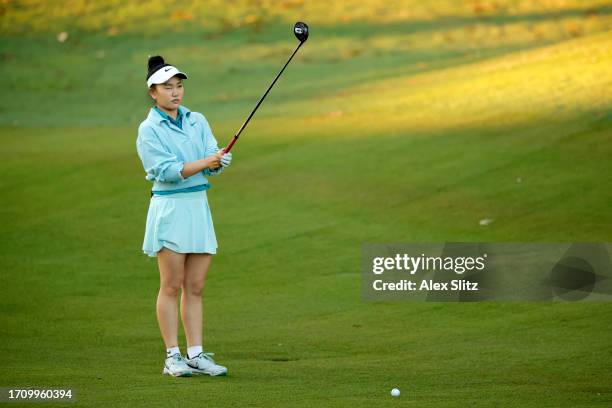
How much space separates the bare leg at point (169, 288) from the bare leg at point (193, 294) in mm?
59

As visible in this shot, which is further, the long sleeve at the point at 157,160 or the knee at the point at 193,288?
the knee at the point at 193,288

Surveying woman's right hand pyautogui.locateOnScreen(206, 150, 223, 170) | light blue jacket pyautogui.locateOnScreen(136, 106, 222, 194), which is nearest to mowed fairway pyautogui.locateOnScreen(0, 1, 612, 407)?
light blue jacket pyautogui.locateOnScreen(136, 106, 222, 194)

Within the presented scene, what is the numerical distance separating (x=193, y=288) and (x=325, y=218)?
18.1ft

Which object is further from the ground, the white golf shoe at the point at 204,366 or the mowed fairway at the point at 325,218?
the mowed fairway at the point at 325,218

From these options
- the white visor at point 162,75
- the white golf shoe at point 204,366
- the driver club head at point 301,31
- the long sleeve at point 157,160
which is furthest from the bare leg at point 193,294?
the driver club head at point 301,31

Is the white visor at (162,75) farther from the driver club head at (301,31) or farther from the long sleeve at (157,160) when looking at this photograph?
the driver club head at (301,31)

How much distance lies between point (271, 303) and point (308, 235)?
2.31 meters

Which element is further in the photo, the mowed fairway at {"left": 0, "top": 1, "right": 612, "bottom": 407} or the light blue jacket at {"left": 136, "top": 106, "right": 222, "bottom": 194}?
the mowed fairway at {"left": 0, "top": 1, "right": 612, "bottom": 407}

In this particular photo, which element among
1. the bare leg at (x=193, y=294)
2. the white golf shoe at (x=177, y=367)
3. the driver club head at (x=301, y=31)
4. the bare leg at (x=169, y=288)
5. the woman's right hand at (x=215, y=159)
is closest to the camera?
the woman's right hand at (x=215, y=159)

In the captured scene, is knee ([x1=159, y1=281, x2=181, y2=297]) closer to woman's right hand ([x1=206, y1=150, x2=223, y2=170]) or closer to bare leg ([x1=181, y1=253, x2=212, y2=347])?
bare leg ([x1=181, y1=253, x2=212, y2=347])

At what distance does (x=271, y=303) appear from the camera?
10156 mm

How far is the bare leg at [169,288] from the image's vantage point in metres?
7.39

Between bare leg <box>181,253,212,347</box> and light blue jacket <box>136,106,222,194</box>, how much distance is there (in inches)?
18.5

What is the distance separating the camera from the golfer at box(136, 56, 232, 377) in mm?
7285
